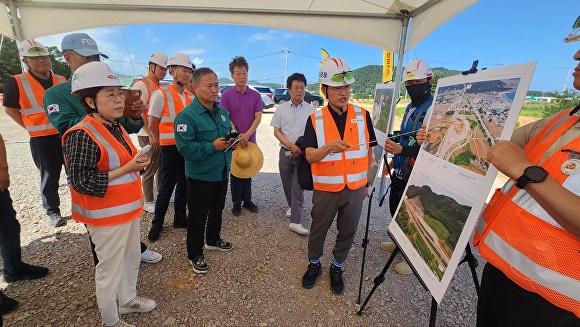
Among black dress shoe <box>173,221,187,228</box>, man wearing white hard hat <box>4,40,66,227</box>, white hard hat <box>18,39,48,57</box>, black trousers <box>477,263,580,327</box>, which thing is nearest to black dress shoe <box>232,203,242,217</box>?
black dress shoe <box>173,221,187,228</box>

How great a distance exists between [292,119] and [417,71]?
63.9 inches

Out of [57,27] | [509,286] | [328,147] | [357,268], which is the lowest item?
[357,268]

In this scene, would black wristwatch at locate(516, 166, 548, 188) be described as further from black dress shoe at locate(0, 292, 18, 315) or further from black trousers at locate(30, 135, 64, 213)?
black trousers at locate(30, 135, 64, 213)

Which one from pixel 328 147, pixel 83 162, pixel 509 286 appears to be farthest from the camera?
pixel 328 147

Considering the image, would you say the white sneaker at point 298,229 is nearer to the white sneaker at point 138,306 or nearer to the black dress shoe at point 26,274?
the white sneaker at point 138,306

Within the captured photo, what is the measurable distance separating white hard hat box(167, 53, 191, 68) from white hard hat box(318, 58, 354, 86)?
1.88 metres

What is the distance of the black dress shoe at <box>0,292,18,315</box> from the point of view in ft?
6.77

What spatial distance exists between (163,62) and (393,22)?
11.4ft

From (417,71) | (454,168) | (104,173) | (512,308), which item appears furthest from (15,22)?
(512,308)

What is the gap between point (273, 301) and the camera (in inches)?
93.7

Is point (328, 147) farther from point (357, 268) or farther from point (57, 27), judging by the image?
point (57, 27)

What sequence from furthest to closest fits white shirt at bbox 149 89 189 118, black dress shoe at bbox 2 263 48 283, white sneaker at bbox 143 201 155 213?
white sneaker at bbox 143 201 155 213 < white shirt at bbox 149 89 189 118 < black dress shoe at bbox 2 263 48 283

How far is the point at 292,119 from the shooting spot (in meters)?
3.52

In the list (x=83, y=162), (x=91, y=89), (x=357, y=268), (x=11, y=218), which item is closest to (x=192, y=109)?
(x=91, y=89)
